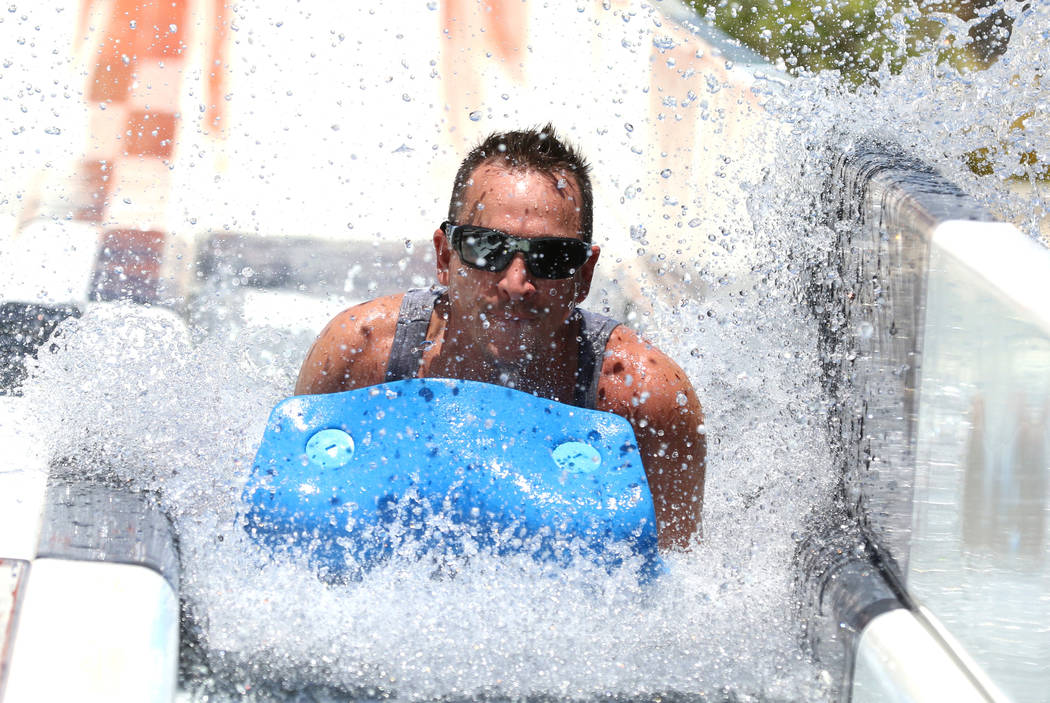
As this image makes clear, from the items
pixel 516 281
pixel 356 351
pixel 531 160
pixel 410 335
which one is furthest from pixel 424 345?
pixel 531 160

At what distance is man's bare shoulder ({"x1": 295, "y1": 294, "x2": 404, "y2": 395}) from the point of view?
170cm

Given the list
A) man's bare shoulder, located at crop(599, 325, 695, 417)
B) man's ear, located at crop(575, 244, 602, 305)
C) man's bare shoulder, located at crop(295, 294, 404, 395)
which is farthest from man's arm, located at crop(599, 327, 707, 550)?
man's bare shoulder, located at crop(295, 294, 404, 395)

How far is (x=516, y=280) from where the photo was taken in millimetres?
1496

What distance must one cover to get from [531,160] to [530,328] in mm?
258

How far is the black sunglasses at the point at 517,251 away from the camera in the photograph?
1.49 m

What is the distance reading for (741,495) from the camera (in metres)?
1.66

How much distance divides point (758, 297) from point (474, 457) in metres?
0.68

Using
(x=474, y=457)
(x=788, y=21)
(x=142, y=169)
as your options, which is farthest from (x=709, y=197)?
(x=474, y=457)

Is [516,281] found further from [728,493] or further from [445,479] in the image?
[728,493]

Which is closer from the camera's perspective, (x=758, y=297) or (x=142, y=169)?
(x=758, y=297)

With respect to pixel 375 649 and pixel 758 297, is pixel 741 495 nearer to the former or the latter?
pixel 758 297

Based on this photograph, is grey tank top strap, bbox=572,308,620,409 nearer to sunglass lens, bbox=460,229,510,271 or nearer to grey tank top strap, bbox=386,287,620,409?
grey tank top strap, bbox=386,287,620,409

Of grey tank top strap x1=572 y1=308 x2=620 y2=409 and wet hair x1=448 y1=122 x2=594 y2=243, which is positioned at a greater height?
wet hair x1=448 y1=122 x2=594 y2=243

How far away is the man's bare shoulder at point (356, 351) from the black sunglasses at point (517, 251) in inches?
10.2
